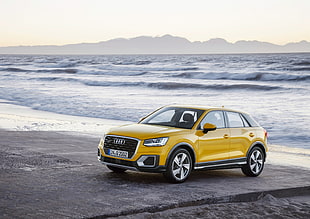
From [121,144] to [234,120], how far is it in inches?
107

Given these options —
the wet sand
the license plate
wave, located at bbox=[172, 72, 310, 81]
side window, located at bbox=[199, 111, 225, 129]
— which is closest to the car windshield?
side window, located at bbox=[199, 111, 225, 129]

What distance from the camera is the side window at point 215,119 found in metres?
11.2

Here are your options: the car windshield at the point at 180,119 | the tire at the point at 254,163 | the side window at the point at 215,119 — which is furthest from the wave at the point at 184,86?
the car windshield at the point at 180,119

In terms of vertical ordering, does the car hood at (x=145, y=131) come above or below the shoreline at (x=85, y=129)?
above

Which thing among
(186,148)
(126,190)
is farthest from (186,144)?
(126,190)

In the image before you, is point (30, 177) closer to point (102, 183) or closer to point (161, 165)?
point (102, 183)

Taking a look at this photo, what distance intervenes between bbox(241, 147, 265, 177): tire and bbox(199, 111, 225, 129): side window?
98cm

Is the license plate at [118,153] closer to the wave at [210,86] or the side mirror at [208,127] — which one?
the side mirror at [208,127]

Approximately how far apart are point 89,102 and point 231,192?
2546cm

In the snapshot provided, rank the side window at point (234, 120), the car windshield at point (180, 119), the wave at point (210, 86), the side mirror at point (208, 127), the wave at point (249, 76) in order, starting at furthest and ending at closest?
the wave at point (249, 76) < the wave at point (210, 86) < the side window at point (234, 120) < the car windshield at point (180, 119) < the side mirror at point (208, 127)

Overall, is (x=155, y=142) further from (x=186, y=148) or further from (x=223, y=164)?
(x=223, y=164)

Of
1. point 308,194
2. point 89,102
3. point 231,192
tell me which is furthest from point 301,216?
point 89,102

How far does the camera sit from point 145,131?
10.4 m

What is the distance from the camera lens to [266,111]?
96.5 feet
